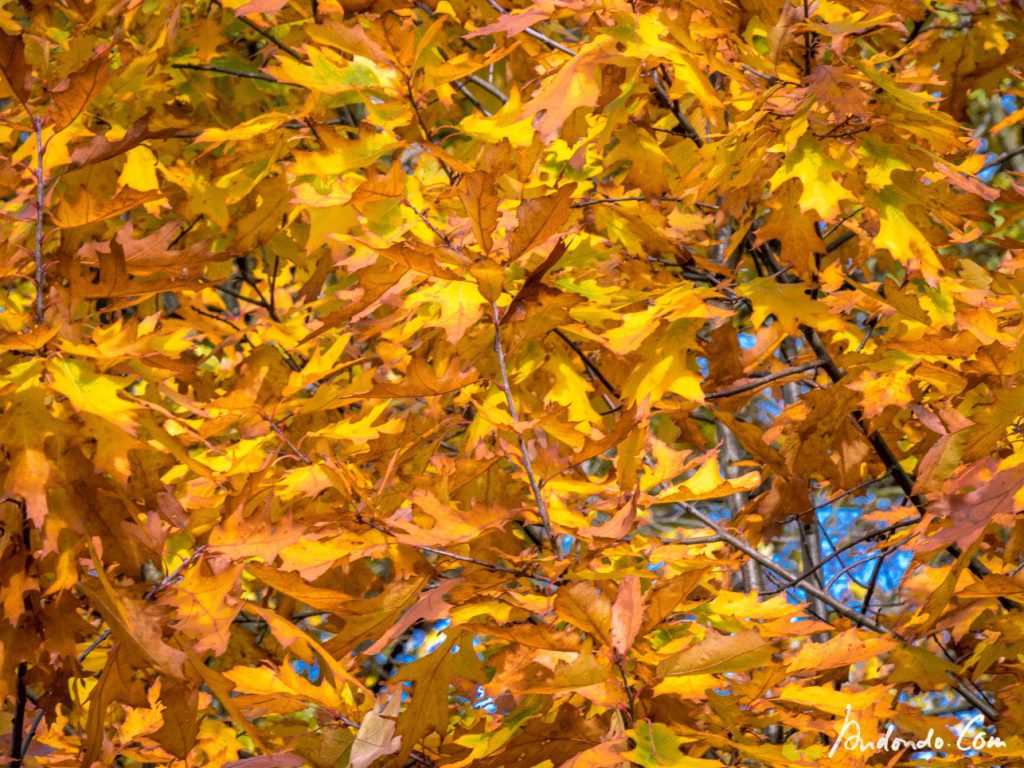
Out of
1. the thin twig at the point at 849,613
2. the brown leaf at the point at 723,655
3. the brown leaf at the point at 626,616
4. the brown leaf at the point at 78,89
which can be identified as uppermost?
the brown leaf at the point at 78,89

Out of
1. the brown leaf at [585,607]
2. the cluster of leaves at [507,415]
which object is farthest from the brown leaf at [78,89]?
Answer: the brown leaf at [585,607]

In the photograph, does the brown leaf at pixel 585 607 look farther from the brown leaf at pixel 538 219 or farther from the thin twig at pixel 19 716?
the thin twig at pixel 19 716

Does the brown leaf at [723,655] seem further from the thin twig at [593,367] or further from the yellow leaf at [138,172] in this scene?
the yellow leaf at [138,172]

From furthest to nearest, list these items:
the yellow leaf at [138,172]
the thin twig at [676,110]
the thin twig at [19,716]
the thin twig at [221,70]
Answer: the thin twig at [221,70]
the yellow leaf at [138,172]
the thin twig at [676,110]
the thin twig at [19,716]

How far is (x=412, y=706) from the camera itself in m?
1.40

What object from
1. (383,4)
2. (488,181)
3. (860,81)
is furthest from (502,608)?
(383,4)

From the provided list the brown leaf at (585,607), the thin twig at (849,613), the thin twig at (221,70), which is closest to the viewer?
the brown leaf at (585,607)

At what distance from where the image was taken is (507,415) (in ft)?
4.65

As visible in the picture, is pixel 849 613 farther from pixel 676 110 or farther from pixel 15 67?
pixel 15 67

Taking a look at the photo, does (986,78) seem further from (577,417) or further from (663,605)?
(663,605)

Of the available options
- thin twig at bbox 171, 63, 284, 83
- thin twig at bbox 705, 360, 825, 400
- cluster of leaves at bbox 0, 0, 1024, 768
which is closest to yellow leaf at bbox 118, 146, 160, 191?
cluster of leaves at bbox 0, 0, 1024, 768

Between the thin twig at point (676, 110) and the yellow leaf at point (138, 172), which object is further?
the yellow leaf at point (138, 172)

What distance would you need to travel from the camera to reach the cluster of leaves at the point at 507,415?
50.4 inches

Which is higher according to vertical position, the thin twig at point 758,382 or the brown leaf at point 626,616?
the brown leaf at point 626,616
